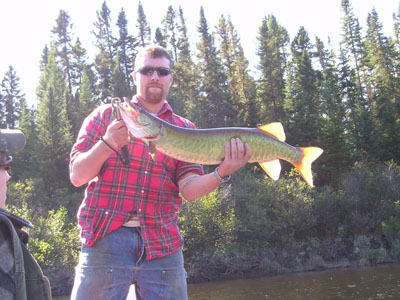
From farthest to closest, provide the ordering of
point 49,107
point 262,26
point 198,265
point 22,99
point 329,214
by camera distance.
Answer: point 22,99, point 262,26, point 49,107, point 329,214, point 198,265

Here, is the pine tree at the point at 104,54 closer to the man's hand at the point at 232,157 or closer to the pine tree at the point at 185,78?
the pine tree at the point at 185,78

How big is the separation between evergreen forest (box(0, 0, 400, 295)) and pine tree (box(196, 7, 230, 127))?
13 cm

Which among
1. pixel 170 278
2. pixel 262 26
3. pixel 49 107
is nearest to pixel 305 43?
pixel 262 26

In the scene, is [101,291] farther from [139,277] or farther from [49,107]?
[49,107]

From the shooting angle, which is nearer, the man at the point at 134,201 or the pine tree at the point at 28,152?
the man at the point at 134,201

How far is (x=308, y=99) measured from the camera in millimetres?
42312

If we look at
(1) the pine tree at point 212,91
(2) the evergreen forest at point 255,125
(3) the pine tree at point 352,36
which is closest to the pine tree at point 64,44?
(2) the evergreen forest at point 255,125

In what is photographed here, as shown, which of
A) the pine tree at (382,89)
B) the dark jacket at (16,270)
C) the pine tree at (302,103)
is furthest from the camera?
the pine tree at (382,89)

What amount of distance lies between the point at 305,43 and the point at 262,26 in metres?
7.32

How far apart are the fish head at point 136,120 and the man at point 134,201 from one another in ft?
0.21

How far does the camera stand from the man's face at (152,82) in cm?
335

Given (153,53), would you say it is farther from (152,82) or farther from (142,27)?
(142,27)

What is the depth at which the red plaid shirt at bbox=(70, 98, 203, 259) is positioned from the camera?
3.09 m

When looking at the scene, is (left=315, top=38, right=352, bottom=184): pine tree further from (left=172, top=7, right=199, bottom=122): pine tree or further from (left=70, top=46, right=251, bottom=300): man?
(left=70, top=46, right=251, bottom=300): man
